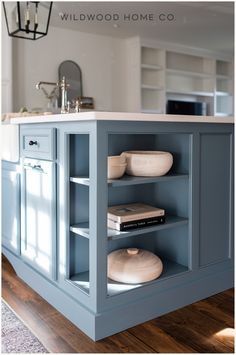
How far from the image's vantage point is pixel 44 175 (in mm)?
2070

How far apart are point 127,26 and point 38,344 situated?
4.03 metres

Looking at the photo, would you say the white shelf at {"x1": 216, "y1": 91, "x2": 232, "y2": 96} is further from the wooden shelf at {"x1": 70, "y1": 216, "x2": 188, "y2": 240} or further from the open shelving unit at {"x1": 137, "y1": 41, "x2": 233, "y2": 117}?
the wooden shelf at {"x1": 70, "y1": 216, "x2": 188, "y2": 240}

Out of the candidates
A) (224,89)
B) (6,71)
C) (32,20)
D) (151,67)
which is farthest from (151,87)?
(32,20)

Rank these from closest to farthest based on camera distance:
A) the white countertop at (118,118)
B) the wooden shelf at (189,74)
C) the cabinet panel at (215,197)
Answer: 1. the white countertop at (118,118)
2. the cabinet panel at (215,197)
3. the wooden shelf at (189,74)

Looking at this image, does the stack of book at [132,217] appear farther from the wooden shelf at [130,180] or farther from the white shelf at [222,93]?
the white shelf at [222,93]

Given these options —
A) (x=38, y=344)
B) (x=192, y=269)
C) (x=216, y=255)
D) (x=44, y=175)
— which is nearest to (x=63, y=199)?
(x=44, y=175)

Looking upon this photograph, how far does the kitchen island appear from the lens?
5.61 ft

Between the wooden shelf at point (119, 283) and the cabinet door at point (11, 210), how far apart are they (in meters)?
0.68

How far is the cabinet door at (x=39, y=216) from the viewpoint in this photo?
201 centimetres

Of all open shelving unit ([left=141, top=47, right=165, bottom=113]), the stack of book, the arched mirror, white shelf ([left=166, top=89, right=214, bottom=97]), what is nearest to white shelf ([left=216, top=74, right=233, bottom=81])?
white shelf ([left=166, top=89, right=214, bottom=97])

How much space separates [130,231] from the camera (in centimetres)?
186

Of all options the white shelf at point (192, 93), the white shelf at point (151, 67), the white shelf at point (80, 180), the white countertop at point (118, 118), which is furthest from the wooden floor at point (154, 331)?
the white shelf at point (192, 93)

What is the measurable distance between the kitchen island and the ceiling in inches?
88.2

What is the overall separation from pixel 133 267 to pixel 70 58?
361 cm
